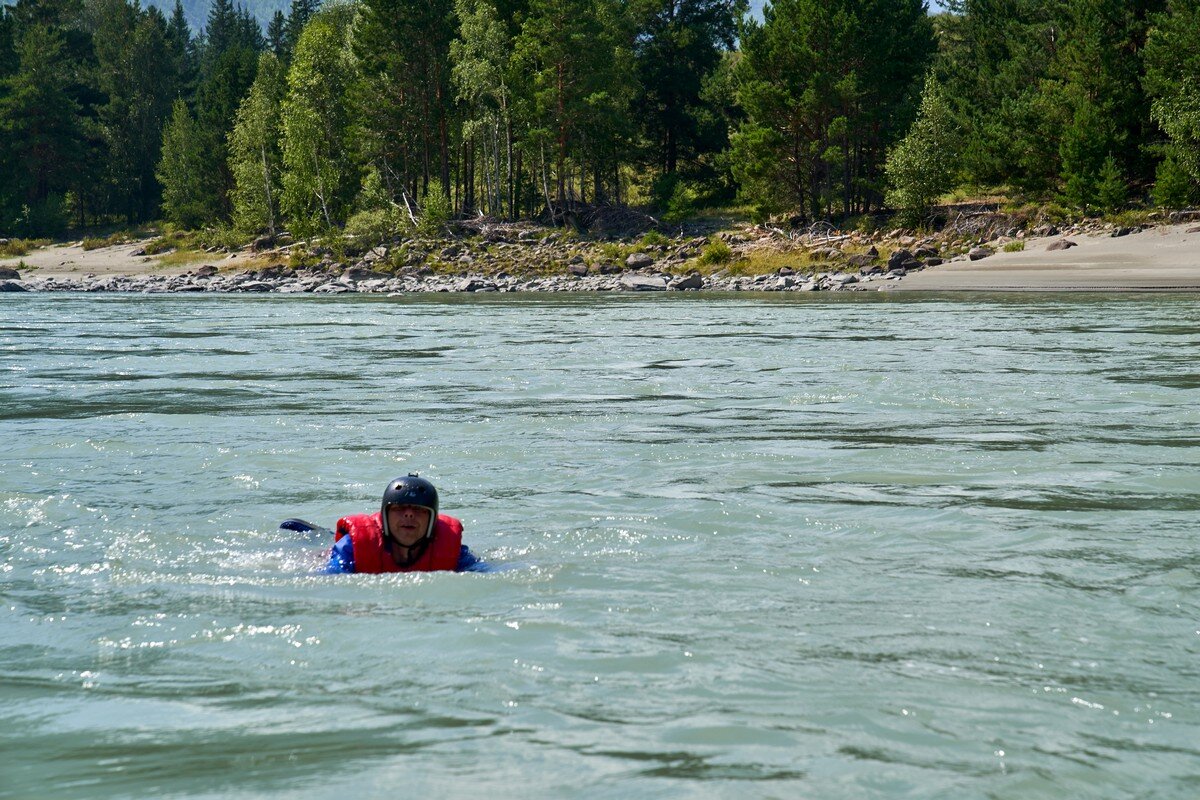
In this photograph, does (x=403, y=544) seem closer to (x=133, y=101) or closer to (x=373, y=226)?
(x=373, y=226)

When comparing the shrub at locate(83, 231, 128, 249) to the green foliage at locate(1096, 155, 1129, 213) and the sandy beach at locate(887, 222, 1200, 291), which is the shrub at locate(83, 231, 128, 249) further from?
the green foliage at locate(1096, 155, 1129, 213)

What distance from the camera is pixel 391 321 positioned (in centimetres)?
3081

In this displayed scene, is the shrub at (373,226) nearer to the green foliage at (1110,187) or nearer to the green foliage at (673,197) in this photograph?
the green foliage at (673,197)

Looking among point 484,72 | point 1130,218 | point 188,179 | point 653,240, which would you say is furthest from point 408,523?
point 188,179

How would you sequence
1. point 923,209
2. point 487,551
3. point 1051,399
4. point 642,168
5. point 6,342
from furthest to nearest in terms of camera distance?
1. point 642,168
2. point 923,209
3. point 6,342
4. point 1051,399
5. point 487,551

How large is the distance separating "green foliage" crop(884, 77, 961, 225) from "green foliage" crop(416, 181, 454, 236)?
20.2 meters

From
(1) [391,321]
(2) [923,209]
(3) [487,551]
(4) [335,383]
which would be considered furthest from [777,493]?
(2) [923,209]

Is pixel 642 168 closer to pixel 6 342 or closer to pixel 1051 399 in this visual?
pixel 6 342

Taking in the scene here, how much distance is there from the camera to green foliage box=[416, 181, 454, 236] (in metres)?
57.4

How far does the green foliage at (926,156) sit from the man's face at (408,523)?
4332 cm

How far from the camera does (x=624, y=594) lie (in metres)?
7.05

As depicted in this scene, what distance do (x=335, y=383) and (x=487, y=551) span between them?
31.5 feet

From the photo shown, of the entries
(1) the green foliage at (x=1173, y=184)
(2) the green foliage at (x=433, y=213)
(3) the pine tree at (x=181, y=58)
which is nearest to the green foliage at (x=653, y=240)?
(2) the green foliage at (x=433, y=213)

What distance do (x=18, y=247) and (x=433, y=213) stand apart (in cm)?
2546
